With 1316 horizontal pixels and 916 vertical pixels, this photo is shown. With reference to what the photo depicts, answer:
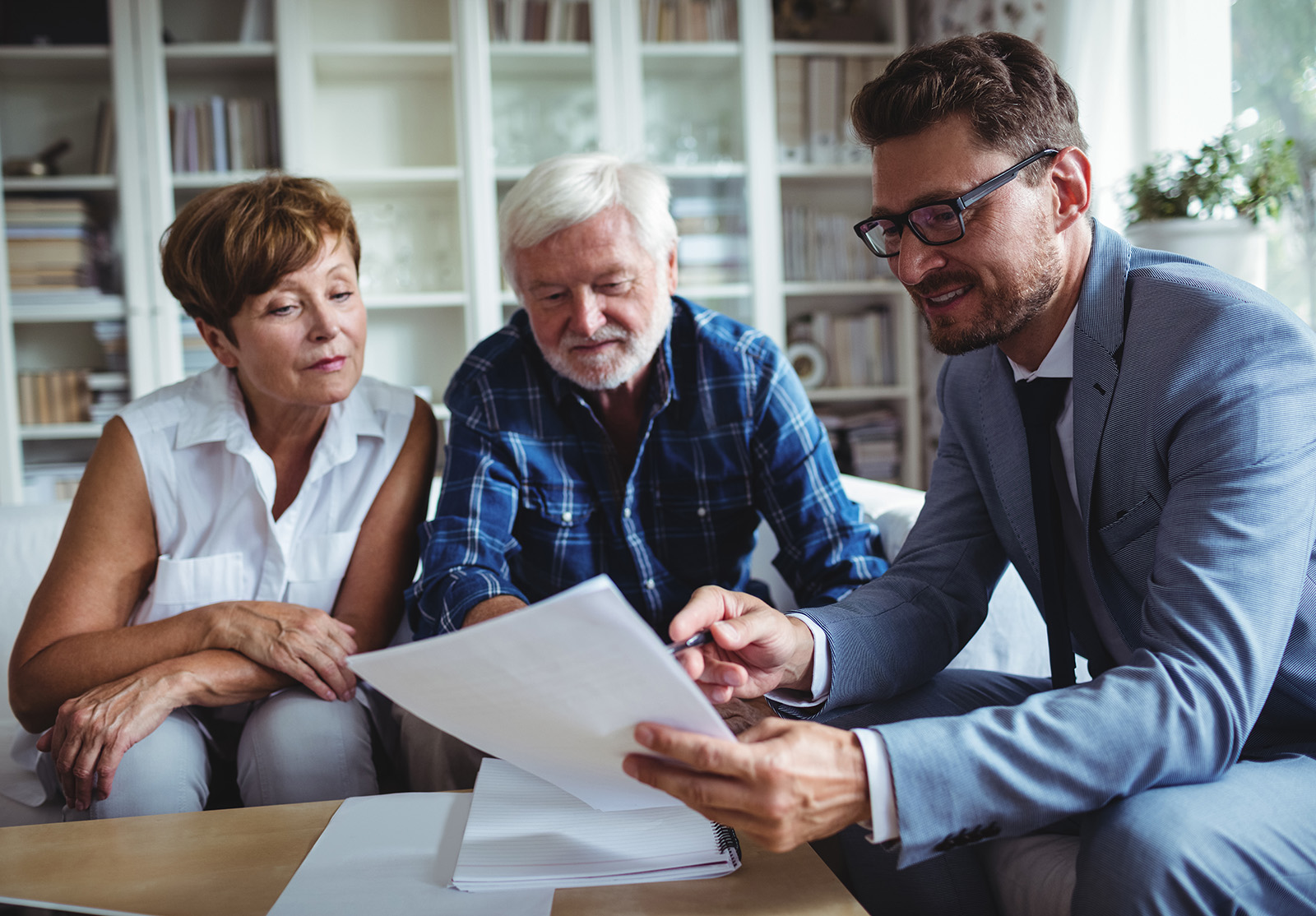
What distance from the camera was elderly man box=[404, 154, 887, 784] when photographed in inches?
54.6

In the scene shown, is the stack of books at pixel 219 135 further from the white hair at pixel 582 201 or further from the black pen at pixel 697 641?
the black pen at pixel 697 641

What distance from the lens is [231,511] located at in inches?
56.5

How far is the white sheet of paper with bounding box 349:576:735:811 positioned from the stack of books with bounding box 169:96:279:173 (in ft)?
9.45

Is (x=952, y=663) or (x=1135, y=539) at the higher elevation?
(x=1135, y=539)

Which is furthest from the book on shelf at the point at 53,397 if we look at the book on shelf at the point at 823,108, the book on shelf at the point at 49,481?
the book on shelf at the point at 823,108

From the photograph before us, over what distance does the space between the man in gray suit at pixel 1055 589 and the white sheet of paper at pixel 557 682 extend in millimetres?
35

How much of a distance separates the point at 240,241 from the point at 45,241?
7.02 feet

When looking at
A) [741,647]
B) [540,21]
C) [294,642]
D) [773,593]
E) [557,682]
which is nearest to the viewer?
[557,682]

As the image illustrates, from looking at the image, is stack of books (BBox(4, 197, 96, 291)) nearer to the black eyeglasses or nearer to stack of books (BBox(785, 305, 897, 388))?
stack of books (BBox(785, 305, 897, 388))

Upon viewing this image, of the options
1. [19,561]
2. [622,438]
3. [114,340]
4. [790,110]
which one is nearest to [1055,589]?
[622,438]

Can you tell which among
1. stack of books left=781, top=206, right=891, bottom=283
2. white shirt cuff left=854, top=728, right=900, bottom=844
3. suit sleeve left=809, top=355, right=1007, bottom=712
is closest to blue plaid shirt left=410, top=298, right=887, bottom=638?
suit sleeve left=809, top=355, right=1007, bottom=712

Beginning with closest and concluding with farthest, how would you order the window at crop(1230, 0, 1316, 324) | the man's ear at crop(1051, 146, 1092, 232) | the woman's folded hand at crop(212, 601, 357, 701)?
the man's ear at crop(1051, 146, 1092, 232), the woman's folded hand at crop(212, 601, 357, 701), the window at crop(1230, 0, 1316, 324)

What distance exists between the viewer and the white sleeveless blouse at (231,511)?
141 centimetres

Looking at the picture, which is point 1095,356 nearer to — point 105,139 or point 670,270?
point 670,270
